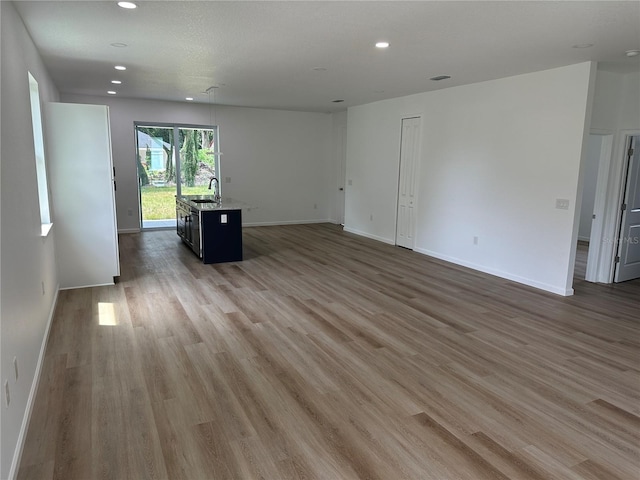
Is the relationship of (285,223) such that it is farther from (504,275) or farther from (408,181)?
(504,275)

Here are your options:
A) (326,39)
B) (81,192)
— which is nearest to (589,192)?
(326,39)

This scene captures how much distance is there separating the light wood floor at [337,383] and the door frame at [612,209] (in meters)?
0.38

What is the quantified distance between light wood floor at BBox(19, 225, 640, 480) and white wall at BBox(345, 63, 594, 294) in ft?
2.08

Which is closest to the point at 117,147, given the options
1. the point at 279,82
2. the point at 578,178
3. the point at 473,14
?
the point at 279,82

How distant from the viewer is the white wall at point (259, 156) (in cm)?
862

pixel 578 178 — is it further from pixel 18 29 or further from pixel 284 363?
pixel 18 29

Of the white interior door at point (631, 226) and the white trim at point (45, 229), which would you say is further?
the white interior door at point (631, 226)

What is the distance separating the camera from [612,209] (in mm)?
5473

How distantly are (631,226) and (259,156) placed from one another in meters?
7.27

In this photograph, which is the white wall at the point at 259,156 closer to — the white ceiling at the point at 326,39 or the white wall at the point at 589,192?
the white ceiling at the point at 326,39

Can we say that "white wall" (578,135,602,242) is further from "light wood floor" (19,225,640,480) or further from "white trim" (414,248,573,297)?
"white trim" (414,248,573,297)

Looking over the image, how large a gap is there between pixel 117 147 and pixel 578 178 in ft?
26.9

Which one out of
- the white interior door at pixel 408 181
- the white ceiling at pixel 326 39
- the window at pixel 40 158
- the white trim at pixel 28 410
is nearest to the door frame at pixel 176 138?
the white ceiling at pixel 326 39

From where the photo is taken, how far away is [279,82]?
6156 millimetres
